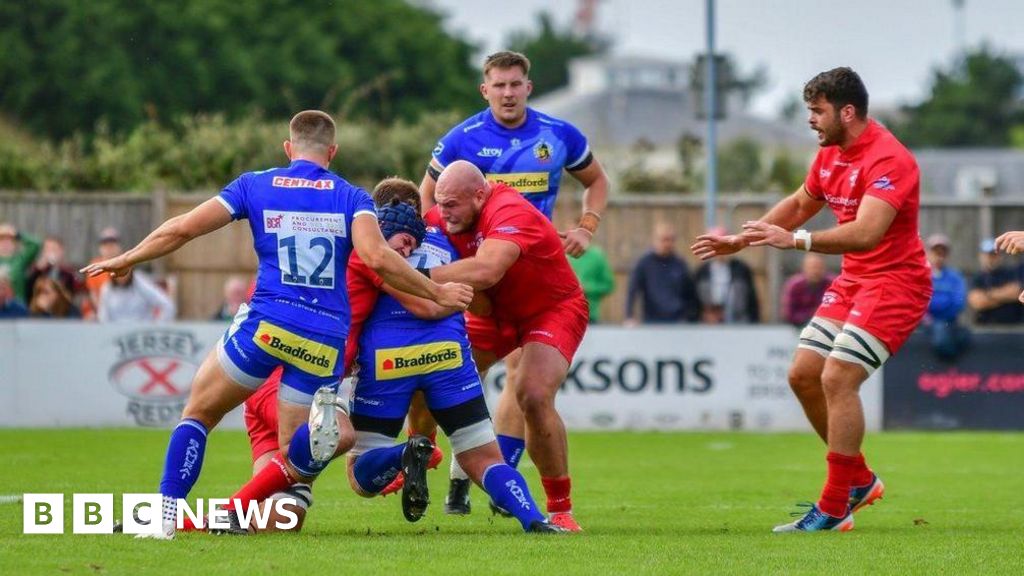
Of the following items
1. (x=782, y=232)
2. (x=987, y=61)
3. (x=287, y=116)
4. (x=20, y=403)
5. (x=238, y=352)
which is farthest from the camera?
(x=987, y=61)

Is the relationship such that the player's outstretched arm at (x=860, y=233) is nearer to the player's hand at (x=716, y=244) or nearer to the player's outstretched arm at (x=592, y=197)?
the player's hand at (x=716, y=244)

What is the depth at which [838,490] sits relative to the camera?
30.5 ft

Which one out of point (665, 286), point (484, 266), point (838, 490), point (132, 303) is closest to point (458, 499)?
point (484, 266)

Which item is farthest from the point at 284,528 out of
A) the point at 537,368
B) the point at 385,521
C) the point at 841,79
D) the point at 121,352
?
the point at 121,352

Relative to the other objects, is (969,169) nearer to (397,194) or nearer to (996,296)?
(996,296)

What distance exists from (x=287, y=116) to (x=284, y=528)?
4359 cm

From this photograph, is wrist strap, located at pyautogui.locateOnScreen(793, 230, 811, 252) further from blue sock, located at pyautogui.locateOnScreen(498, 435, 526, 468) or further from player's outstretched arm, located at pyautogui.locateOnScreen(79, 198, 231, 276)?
player's outstretched arm, located at pyautogui.locateOnScreen(79, 198, 231, 276)

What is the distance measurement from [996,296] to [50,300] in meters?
10.0

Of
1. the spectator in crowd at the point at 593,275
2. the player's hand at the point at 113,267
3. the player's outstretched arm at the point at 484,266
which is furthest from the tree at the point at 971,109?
the player's hand at the point at 113,267

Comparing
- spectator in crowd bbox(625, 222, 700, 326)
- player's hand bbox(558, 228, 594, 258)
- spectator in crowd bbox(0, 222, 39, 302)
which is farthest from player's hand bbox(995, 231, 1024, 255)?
spectator in crowd bbox(0, 222, 39, 302)

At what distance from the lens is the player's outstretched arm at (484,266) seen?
882cm

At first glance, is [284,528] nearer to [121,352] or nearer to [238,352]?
[238,352]

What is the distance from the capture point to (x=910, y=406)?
60.1 feet

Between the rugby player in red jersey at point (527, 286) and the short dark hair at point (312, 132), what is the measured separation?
79cm
